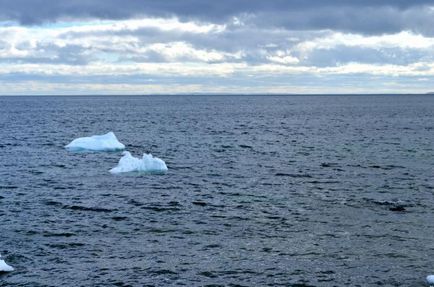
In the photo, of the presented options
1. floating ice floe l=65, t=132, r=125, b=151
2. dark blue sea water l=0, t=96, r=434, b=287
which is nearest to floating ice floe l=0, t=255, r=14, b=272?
dark blue sea water l=0, t=96, r=434, b=287

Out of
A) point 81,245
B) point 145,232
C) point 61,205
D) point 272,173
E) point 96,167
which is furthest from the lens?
point 96,167

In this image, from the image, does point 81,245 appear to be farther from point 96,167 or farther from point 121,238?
point 96,167

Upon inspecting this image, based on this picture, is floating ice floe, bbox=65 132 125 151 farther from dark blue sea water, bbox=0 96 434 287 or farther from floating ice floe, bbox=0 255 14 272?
floating ice floe, bbox=0 255 14 272

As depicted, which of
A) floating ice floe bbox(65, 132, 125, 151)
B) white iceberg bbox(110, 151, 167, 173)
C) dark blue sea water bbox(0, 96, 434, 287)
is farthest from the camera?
floating ice floe bbox(65, 132, 125, 151)

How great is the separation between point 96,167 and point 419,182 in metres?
25.8

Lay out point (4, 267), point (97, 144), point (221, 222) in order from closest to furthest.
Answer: point (4, 267) < point (221, 222) < point (97, 144)

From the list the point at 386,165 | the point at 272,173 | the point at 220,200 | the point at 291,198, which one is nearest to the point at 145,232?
the point at 220,200

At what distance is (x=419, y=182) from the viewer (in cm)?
3672

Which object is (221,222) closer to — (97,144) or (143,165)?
(143,165)

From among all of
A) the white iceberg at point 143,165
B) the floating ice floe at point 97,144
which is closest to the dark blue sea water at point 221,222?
the white iceberg at point 143,165

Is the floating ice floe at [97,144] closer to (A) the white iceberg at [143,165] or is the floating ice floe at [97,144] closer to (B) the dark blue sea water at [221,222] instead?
(B) the dark blue sea water at [221,222]

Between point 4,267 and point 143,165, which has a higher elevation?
point 143,165

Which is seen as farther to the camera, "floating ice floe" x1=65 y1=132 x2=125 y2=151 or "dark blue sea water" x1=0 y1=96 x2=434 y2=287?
"floating ice floe" x1=65 y1=132 x2=125 y2=151

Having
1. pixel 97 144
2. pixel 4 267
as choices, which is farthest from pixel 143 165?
pixel 4 267
